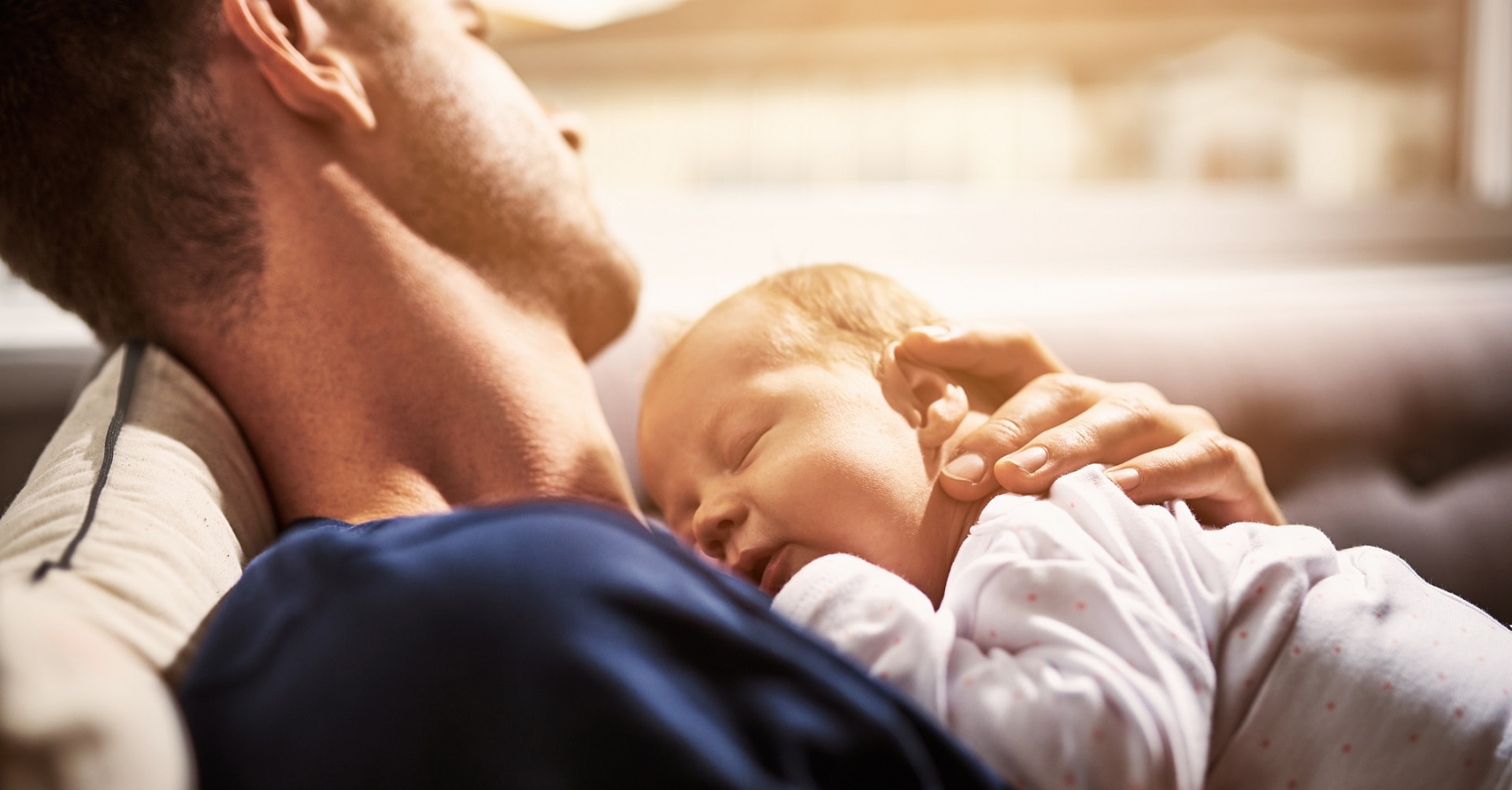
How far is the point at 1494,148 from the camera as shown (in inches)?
91.2

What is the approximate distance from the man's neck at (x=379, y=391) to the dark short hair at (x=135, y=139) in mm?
52

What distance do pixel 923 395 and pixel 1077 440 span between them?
155mm

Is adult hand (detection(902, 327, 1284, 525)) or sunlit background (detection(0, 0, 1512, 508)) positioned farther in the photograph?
sunlit background (detection(0, 0, 1512, 508))

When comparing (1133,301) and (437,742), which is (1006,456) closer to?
(437,742)

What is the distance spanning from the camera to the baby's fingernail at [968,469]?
0.81 m

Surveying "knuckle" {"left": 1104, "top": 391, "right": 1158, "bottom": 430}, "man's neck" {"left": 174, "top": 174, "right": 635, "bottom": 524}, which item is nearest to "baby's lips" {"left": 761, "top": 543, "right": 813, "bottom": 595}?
"man's neck" {"left": 174, "top": 174, "right": 635, "bottom": 524}

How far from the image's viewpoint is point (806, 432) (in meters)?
0.84

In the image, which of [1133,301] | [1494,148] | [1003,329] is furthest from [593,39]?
[1494,148]

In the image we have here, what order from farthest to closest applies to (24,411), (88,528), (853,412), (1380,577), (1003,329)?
(24,411) < (1003,329) < (853,412) < (1380,577) < (88,528)

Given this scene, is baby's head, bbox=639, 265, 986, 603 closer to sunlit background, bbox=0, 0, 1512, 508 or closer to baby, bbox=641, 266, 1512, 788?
baby, bbox=641, 266, 1512, 788

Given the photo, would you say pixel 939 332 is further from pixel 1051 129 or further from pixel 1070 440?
pixel 1051 129

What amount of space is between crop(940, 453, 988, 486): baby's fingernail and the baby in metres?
0.03

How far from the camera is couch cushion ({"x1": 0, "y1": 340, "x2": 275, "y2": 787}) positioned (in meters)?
0.42

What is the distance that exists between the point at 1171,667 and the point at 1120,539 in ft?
0.36
